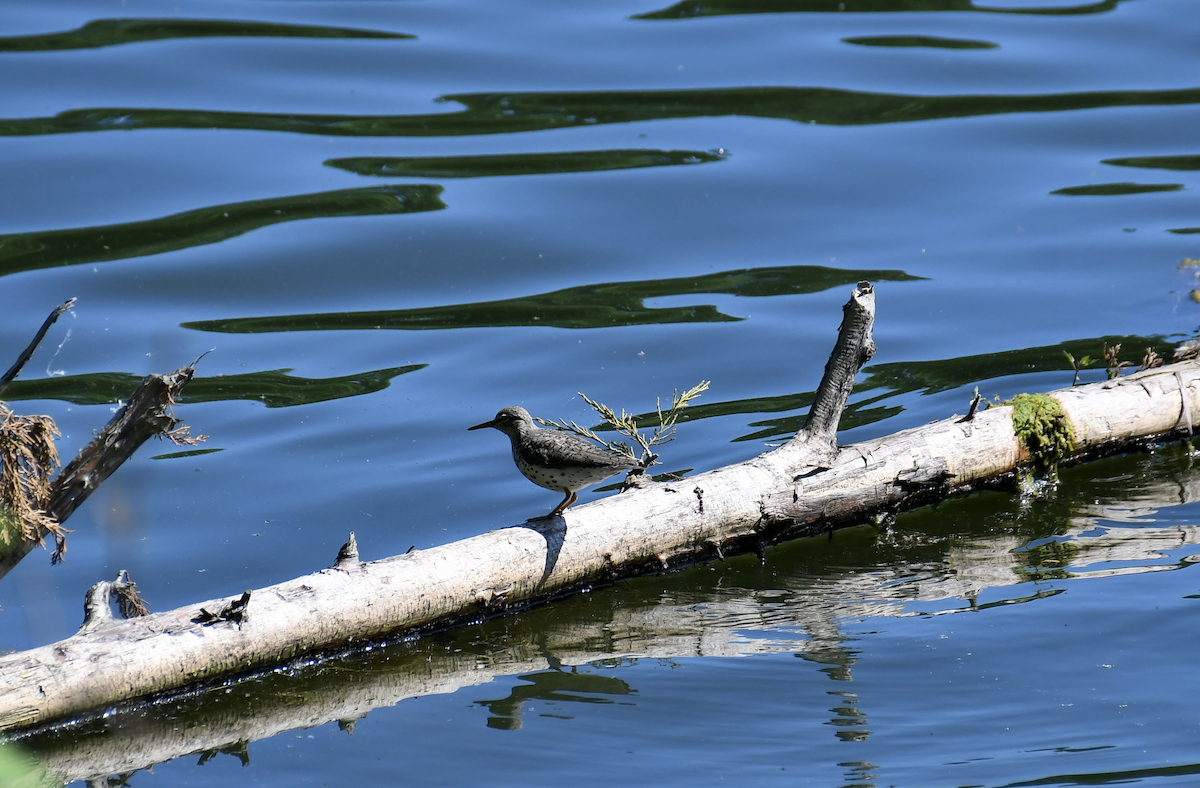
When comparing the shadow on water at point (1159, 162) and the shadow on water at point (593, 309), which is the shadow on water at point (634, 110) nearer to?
the shadow on water at point (1159, 162)

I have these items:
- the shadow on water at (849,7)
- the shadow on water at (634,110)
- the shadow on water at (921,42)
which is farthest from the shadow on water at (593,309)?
the shadow on water at (849,7)

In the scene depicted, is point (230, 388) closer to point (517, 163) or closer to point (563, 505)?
point (563, 505)

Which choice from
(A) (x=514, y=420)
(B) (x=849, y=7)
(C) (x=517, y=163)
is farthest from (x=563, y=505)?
(B) (x=849, y=7)

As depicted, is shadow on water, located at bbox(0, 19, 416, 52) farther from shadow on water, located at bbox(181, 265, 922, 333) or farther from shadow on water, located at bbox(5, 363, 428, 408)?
shadow on water, located at bbox(5, 363, 428, 408)

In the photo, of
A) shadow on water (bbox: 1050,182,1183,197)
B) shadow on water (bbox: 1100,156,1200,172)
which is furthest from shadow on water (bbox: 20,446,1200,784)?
shadow on water (bbox: 1100,156,1200,172)

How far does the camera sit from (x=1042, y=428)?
23.9 feet

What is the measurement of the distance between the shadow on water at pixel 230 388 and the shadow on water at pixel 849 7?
→ 9.24 metres

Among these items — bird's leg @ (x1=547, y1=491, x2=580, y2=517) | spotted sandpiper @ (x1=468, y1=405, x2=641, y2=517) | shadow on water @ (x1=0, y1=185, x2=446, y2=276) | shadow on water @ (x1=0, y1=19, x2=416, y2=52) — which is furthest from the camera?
shadow on water @ (x1=0, y1=19, x2=416, y2=52)

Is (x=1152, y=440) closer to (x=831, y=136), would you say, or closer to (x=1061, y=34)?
(x=831, y=136)

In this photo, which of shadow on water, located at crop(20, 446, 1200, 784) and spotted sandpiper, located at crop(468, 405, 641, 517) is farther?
spotted sandpiper, located at crop(468, 405, 641, 517)

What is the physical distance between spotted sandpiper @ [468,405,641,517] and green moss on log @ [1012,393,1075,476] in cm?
249

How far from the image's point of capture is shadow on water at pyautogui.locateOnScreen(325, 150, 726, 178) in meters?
13.0

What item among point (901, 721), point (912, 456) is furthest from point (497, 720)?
point (912, 456)

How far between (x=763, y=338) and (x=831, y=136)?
4.72 metres
